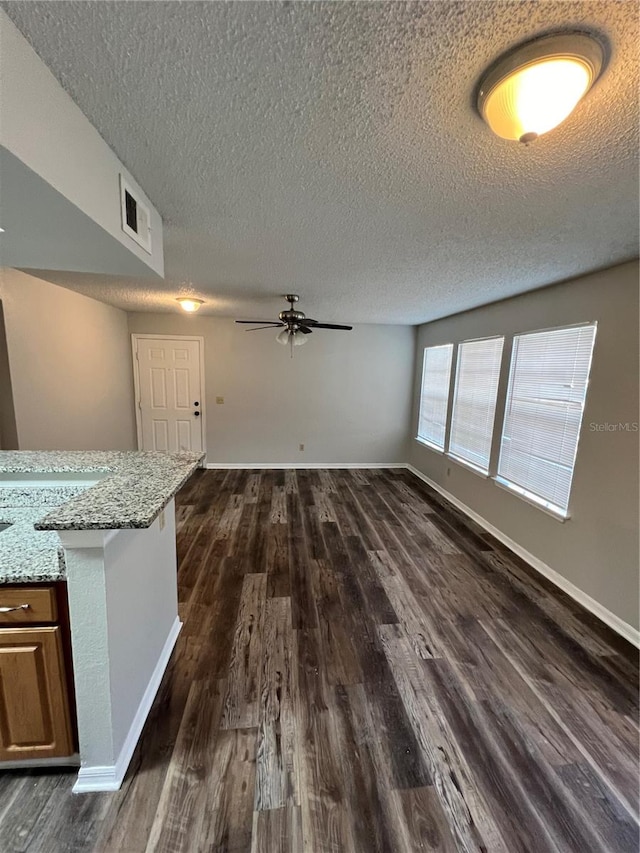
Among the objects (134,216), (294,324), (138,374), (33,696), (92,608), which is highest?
(134,216)

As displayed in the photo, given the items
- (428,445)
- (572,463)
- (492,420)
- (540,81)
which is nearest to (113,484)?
(540,81)

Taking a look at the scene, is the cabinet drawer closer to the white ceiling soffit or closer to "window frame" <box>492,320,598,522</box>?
the white ceiling soffit

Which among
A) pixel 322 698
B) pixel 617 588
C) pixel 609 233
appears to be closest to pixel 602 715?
pixel 617 588

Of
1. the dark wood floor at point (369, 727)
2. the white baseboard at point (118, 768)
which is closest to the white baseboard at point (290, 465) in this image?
the dark wood floor at point (369, 727)

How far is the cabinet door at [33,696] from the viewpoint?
1149 millimetres

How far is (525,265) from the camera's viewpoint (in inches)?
92.0

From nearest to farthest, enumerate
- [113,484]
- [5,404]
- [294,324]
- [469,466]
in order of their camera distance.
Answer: [113,484] < [5,404] < [294,324] < [469,466]

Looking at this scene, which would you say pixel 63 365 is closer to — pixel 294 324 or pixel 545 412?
pixel 294 324

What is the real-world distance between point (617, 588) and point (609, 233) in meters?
2.17

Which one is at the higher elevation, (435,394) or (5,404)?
(435,394)

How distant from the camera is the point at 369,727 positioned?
58.2 inches

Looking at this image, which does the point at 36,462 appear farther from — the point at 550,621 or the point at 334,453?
the point at 334,453

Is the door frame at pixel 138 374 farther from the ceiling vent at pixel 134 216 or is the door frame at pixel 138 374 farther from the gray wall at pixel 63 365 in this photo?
the ceiling vent at pixel 134 216

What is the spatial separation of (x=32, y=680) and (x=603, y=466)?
327cm
